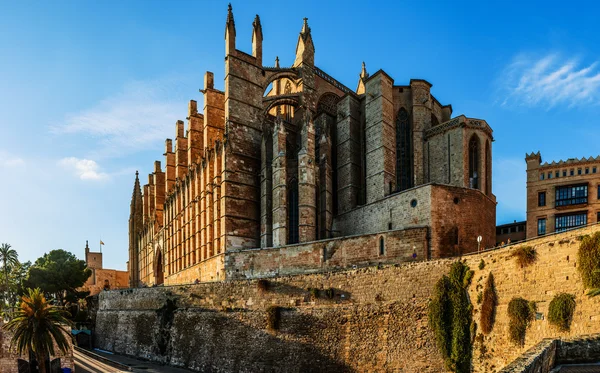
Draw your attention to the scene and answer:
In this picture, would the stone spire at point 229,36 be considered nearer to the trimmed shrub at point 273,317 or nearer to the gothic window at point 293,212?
the gothic window at point 293,212

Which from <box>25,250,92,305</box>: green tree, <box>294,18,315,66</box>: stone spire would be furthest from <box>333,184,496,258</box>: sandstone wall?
<box>25,250,92,305</box>: green tree

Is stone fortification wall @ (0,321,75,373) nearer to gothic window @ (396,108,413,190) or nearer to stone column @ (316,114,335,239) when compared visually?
stone column @ (316,114,335,239)

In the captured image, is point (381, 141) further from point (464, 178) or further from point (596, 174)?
point (596, 174)

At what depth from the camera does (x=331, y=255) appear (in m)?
31.4

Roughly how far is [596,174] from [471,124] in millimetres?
10694

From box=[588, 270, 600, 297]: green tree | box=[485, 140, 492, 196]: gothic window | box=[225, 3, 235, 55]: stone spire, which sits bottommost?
box=[588, 270, 600, 297]: green tree

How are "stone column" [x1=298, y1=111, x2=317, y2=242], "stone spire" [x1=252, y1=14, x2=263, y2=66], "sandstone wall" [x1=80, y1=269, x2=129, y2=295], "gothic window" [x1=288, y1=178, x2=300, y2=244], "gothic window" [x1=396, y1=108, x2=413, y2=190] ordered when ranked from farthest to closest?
"sandstone wall" [x1=80, y1=269, x2=129, y2=295]
"stone spire" [x1=252, y1=14, x2=263, y2=66]
"gothic window" [x1=396, y1=108, x2=413, y2=190]
"gothic window" [x1=288, y1=178, x2=300, y2=244]
"stone column" [x1=298, y1=111, x2=317, y2=242]

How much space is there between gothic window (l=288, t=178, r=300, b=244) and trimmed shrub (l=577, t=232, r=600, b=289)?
20.2 meters

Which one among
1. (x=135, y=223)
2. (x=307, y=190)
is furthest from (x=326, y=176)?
(x=135, y=223)

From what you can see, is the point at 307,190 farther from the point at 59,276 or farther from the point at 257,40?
the point at 59,276

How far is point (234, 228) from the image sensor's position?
38.0 m

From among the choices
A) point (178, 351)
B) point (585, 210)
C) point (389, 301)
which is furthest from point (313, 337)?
point (585, 210)

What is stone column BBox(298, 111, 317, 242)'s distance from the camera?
3484cm

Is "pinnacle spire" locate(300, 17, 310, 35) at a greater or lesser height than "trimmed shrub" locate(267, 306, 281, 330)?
greater
